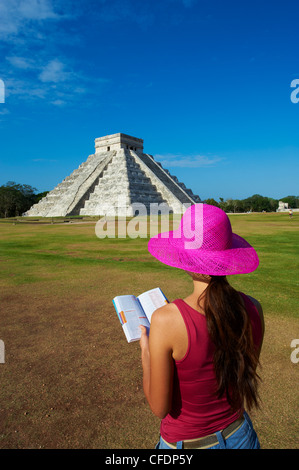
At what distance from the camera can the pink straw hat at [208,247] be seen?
56.5 inches

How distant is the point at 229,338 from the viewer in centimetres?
137

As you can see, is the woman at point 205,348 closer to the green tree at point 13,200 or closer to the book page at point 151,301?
the book page at point 151,301

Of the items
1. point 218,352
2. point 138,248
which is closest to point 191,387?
point 218,352

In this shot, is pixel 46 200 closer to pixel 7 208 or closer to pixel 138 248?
pixel 7 208

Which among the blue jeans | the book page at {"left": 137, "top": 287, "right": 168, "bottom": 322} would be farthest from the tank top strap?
the book page at {"left": 137, "top": 287, "right": 168, "bottom": 322}

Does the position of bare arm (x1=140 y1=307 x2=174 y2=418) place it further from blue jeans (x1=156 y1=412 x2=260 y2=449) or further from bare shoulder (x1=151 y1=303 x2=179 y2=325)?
blue jeans (x1=156 y1=412 x2=260 y2=449)

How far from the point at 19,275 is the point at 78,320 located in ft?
13.4

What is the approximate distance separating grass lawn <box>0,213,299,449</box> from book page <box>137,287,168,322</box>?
1171 millimetres

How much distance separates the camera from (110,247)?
13109 millimetres

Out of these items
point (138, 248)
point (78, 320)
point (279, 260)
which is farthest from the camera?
point (138, 248)

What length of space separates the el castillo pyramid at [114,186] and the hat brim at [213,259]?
33571 millimetres

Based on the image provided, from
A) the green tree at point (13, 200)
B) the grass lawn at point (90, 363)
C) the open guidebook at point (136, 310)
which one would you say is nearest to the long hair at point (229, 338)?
the open guidebook at point (136, 310)

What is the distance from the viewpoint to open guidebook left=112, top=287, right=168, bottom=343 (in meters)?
A: 2.17
